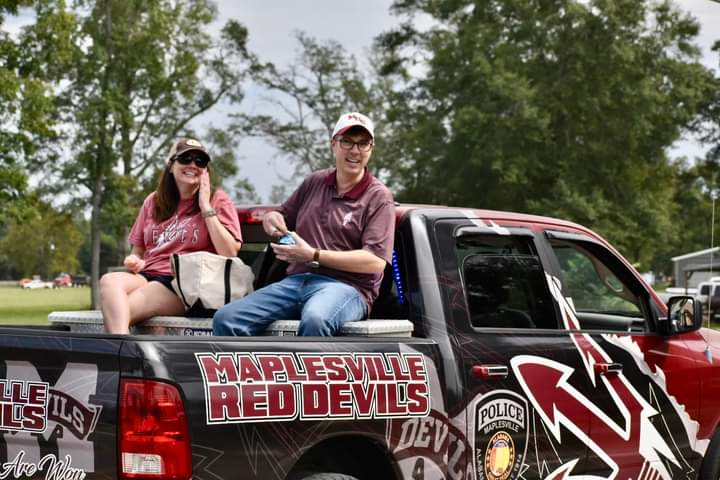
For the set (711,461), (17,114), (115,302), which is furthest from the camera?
(17,114)

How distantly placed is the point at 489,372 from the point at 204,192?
1.64 m

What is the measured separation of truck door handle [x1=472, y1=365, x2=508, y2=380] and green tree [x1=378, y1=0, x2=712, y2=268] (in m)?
33.3

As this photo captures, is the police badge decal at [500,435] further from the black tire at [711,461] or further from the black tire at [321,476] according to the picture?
the black tire at [711,461]

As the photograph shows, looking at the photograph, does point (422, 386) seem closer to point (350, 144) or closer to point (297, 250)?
point (297, 250)

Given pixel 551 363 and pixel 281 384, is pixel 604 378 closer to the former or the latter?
pixel 551 363

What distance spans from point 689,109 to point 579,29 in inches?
210

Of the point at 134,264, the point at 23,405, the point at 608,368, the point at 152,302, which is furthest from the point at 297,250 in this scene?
the point at 608,368

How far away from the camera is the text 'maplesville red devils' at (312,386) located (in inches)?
136

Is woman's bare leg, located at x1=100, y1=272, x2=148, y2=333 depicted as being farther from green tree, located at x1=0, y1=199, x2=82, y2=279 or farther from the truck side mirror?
green tree, located at x1=0, y1=199, x2=82, y2=279

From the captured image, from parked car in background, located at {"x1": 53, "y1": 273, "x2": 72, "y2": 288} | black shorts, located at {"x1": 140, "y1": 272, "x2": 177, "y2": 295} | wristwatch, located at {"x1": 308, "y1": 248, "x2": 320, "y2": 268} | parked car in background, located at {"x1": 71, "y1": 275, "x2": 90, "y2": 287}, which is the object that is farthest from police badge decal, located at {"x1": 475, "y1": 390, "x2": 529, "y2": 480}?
parked car in background, located at {"x1": 53, "y1": 273, "x2": 72, "y2": 288}

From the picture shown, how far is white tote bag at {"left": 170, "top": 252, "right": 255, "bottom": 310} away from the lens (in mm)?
4711

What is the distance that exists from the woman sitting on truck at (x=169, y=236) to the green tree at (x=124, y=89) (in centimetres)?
4138

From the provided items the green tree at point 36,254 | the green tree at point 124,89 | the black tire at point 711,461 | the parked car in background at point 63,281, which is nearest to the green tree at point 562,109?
the green tree at point 124,89

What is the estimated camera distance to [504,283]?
4.90 m
